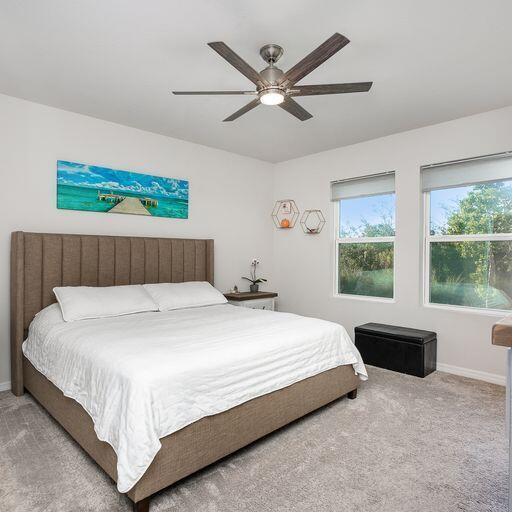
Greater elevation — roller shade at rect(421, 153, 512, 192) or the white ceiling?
the white ceiling

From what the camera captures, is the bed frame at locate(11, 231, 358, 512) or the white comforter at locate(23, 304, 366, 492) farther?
the bed frame at locate(11, 231, 358, 512)

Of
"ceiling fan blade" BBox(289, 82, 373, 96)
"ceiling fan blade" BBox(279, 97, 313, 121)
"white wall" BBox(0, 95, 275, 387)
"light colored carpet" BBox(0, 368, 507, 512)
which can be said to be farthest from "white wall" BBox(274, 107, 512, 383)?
"ceiling fan blade" BBox(289, 82, 373, 96)

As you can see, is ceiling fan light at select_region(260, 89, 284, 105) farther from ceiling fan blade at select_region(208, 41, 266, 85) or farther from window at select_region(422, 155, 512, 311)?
window at select_region(422, 155, 512, 311)

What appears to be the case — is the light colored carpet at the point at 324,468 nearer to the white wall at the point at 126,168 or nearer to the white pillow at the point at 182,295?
the white pillow at the point at 182,295

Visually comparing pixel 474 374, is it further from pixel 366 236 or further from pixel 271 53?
pixel 271 53

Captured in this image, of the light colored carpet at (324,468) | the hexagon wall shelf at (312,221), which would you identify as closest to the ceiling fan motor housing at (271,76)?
the light colored carpet at (324,468)

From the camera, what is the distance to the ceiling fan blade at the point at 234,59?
5.87 feet

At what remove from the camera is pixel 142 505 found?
1619mm

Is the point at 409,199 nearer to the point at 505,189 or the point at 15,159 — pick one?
the point at 505,189

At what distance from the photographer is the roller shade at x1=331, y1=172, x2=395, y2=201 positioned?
13.5 ft

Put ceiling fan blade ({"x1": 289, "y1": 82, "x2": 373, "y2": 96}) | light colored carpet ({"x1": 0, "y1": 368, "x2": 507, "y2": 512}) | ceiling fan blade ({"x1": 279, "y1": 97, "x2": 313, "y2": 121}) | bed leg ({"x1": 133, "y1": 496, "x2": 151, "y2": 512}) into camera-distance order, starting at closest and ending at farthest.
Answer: bed leg ({"x1": 133, "y1": 496, "x2": 151, "y2": 512}), light colored carpet ({"x1": 0, "y1": 368, "x2": 507, "y2": 512}), ceiling fan blade ({"x1": 289, "y1": 82, "x2": 373, "y2": 96}), ceiling fan blade ({"x1": 279, "y1": 97, "x2": 313, "y2": 121})

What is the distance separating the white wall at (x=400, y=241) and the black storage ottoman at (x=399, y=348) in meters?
0.21

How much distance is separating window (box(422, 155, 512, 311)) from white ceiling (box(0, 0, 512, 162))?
60cm

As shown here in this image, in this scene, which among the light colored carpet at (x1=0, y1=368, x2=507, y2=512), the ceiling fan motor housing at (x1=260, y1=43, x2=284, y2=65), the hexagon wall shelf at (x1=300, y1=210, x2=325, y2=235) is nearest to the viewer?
the light colored carpet at (x1=0, y1=368, x2=507, y2=512)
